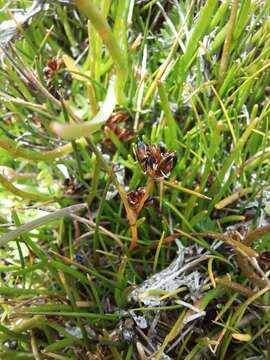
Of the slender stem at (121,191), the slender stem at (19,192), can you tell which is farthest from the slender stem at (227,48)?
the slender stem at (19,192)

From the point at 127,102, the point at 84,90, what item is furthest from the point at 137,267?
the point at 84,90

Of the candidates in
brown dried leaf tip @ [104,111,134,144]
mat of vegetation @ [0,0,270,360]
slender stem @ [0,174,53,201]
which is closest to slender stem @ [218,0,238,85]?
mat of vegetation @ [0,0,270,360]

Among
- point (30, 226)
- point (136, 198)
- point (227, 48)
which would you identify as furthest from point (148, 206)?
point (227, 48)

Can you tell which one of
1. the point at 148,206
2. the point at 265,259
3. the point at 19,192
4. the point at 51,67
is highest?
the point at 51,67

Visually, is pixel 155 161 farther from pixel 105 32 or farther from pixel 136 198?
pixel 105 32

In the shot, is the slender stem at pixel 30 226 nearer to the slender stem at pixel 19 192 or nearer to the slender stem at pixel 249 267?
the slender stem at pixel 19 192

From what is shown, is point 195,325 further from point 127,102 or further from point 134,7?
point 134,7

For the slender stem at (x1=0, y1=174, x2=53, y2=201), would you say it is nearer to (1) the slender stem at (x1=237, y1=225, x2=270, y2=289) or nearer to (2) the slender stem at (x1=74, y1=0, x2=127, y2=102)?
(2) the slender stem at (x1=74, y1=0, x2=127, y2=102)
